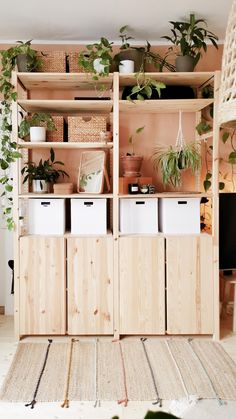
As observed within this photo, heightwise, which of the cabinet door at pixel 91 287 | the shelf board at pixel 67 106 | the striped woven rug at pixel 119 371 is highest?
the shelf board at pixel 67 106

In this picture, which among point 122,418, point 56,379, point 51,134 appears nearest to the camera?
point 122,418

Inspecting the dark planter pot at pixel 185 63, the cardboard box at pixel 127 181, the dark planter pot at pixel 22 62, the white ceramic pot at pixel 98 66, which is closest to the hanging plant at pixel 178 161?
the cardboard box at pixel 127 181

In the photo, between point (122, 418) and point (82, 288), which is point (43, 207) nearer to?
point (82, 288)

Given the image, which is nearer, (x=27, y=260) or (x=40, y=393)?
(x=40, y=393)

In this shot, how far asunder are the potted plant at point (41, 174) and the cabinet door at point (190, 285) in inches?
42.6

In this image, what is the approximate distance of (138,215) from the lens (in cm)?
355

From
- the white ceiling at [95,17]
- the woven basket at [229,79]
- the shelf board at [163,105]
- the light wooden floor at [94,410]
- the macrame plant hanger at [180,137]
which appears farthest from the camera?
the macrame plant hanger at [180,137]

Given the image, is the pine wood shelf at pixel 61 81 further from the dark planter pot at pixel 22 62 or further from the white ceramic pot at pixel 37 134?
the white ceramic pot at pixel 37 134

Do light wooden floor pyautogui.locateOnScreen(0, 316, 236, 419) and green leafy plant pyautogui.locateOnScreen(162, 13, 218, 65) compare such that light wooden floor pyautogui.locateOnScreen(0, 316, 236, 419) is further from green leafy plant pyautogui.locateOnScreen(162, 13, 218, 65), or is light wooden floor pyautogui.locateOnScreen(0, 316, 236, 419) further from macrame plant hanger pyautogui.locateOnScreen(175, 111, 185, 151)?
green leafy plant pyautogui.locateOnScreen(162, 13, 218, 65)

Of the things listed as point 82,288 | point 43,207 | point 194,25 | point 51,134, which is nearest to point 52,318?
point 82,288

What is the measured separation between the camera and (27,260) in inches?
137

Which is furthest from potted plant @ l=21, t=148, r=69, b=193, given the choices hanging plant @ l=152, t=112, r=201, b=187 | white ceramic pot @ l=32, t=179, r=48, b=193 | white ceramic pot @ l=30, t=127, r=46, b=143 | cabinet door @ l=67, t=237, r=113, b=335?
hanging plant @ l=152, t=112, r=201, b=187

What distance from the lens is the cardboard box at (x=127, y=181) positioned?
356 centimetres

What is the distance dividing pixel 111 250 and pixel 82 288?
363 millimetres
